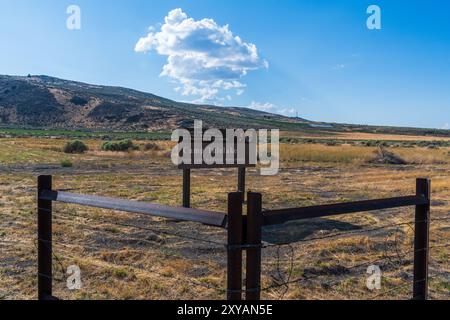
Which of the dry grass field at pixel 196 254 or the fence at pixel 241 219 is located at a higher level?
the fence at pixel 241 219

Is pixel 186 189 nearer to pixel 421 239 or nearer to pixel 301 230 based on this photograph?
pixel 301 230

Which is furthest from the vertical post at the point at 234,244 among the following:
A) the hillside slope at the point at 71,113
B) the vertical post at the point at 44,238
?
the hillside slope at the point at 71,113

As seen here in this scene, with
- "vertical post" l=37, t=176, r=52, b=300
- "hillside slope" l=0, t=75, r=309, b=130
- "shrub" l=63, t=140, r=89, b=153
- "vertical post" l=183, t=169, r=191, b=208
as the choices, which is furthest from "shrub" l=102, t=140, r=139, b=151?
"hillside slope" l=0, t=75, r=309, b=130

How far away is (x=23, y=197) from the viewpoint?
12.1 m

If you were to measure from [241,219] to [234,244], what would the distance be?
0.57ft

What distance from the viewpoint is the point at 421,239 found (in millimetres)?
4285

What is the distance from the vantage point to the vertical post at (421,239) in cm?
425

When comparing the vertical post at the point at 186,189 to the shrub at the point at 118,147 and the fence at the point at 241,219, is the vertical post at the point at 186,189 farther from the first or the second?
the shrub at the point at 118,147

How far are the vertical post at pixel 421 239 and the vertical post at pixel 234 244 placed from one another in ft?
7.00

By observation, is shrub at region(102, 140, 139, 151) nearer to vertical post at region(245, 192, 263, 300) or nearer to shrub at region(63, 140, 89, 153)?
shrub at region(63, 140, 89, 153)
